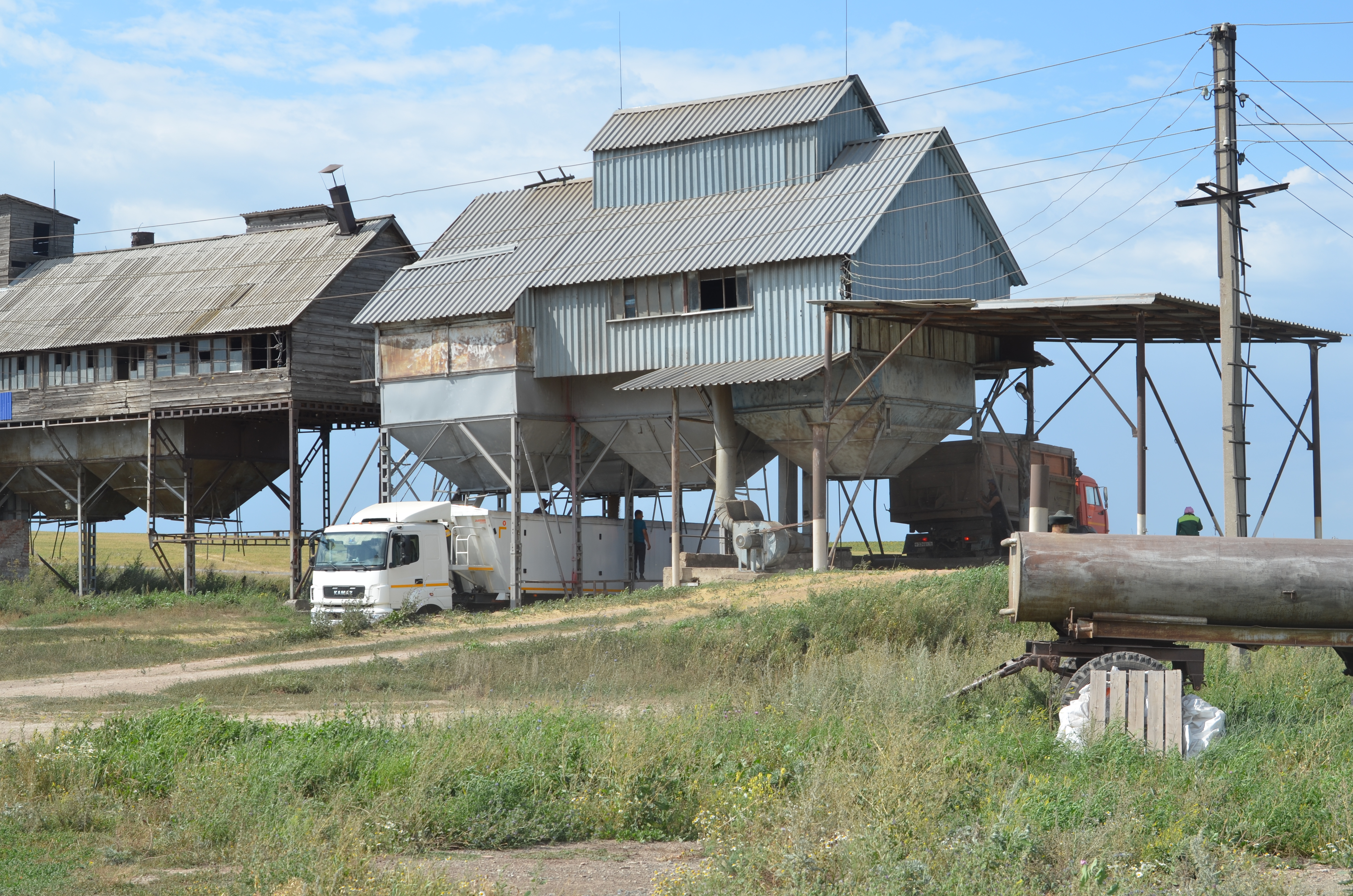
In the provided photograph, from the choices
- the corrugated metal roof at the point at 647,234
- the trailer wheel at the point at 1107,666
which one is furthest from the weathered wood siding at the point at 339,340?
the trailer wheel at the point at 1107,666

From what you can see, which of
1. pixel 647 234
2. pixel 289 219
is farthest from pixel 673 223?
pixel 289 219

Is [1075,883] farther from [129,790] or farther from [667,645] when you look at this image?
[667,645]

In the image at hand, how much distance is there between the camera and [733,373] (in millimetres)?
31078

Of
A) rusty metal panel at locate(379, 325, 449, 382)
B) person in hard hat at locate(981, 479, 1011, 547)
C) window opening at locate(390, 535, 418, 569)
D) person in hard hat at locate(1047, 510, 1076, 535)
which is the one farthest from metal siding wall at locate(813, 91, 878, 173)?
person in hard hat at locate(1047, 510, 1076, 535)

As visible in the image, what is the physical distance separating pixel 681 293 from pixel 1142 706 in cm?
2241

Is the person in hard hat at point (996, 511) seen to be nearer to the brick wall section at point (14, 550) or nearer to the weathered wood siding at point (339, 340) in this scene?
the weathered wood siding at point (339, 340)

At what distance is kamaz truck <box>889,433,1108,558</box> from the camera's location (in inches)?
1303

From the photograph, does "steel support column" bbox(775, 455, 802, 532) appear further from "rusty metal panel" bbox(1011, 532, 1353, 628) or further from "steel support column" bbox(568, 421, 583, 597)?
"rusty metal panel" bbox(1011, 532, 1353, 628)

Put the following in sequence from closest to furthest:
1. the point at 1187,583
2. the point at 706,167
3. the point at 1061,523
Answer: the point at 1187,583 < the point at 1061,523 < the point at 706,167

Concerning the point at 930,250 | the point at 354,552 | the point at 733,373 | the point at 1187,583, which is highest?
the point at 930,250

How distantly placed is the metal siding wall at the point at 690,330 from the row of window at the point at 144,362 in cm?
959

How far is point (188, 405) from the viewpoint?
133ft

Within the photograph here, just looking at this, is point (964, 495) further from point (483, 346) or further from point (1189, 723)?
point (1189, 723)

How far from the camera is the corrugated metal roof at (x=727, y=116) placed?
34.2m
